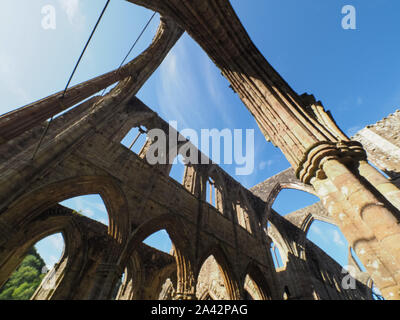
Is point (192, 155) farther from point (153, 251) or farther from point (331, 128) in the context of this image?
point (331, 128)

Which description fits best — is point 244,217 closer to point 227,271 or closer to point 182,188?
point 227,271

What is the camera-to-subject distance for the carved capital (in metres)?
2.63

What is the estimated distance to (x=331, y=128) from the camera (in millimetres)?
3602

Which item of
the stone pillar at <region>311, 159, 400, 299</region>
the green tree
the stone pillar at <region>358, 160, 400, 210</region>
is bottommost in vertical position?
the stone pillar at <region>311, 159, 400, 299</region>

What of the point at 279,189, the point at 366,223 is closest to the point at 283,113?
the point at 366,223

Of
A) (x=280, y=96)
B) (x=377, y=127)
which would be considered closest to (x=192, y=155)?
(x=280, y=96)

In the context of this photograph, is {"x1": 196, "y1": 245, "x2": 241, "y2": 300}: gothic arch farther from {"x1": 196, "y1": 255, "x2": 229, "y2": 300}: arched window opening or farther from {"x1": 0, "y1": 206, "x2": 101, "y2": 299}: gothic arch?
{"x1": 0, "y1": 206, "x2": 101, "y2": 299}: gothic arch

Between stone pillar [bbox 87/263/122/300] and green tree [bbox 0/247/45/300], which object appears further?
green tree [bbox 0/247/45/300]

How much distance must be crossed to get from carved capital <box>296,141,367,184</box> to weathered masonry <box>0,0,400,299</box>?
0.6 inches

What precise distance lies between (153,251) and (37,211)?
6856 mm

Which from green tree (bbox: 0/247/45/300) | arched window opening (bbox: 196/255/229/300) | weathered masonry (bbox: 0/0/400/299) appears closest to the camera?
weathered masonry (bbox: 0/0/400/299)

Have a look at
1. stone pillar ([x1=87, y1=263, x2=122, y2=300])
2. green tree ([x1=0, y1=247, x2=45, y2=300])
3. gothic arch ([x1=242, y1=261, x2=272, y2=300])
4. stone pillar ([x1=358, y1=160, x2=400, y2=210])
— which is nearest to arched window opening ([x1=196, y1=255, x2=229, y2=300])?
gothic arch ([x1=242, y1=261, x2=272, y2=300])

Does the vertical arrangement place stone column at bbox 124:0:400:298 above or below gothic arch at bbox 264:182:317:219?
below

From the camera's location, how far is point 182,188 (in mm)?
9055
